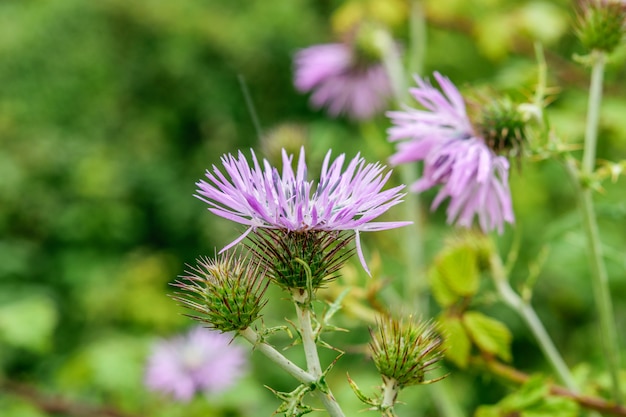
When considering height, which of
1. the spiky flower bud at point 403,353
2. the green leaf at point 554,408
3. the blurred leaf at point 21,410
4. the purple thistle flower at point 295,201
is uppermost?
the purple thistle flower at point 295,201

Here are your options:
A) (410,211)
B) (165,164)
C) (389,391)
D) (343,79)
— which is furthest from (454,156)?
(165,164)

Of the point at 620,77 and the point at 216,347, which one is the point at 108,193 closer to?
the point at 216,347

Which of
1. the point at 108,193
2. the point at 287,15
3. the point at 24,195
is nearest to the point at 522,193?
the point at 287,15

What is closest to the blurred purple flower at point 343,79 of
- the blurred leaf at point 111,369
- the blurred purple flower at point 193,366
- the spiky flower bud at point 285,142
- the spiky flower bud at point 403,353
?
the spiky flower bud at point 285,142

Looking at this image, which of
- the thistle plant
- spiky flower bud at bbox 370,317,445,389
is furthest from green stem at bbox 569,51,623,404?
spiky flower bud at bbox 370,317,445,389

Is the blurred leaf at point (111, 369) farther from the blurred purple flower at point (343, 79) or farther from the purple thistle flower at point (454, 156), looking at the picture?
the purple thistle flower at point (454, 156)

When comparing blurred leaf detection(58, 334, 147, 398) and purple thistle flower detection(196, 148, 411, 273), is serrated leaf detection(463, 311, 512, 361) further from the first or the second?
blurred leaf detection(58, 334, 147, 398)

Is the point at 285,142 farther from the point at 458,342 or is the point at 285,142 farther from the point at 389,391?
the point at 389,391
